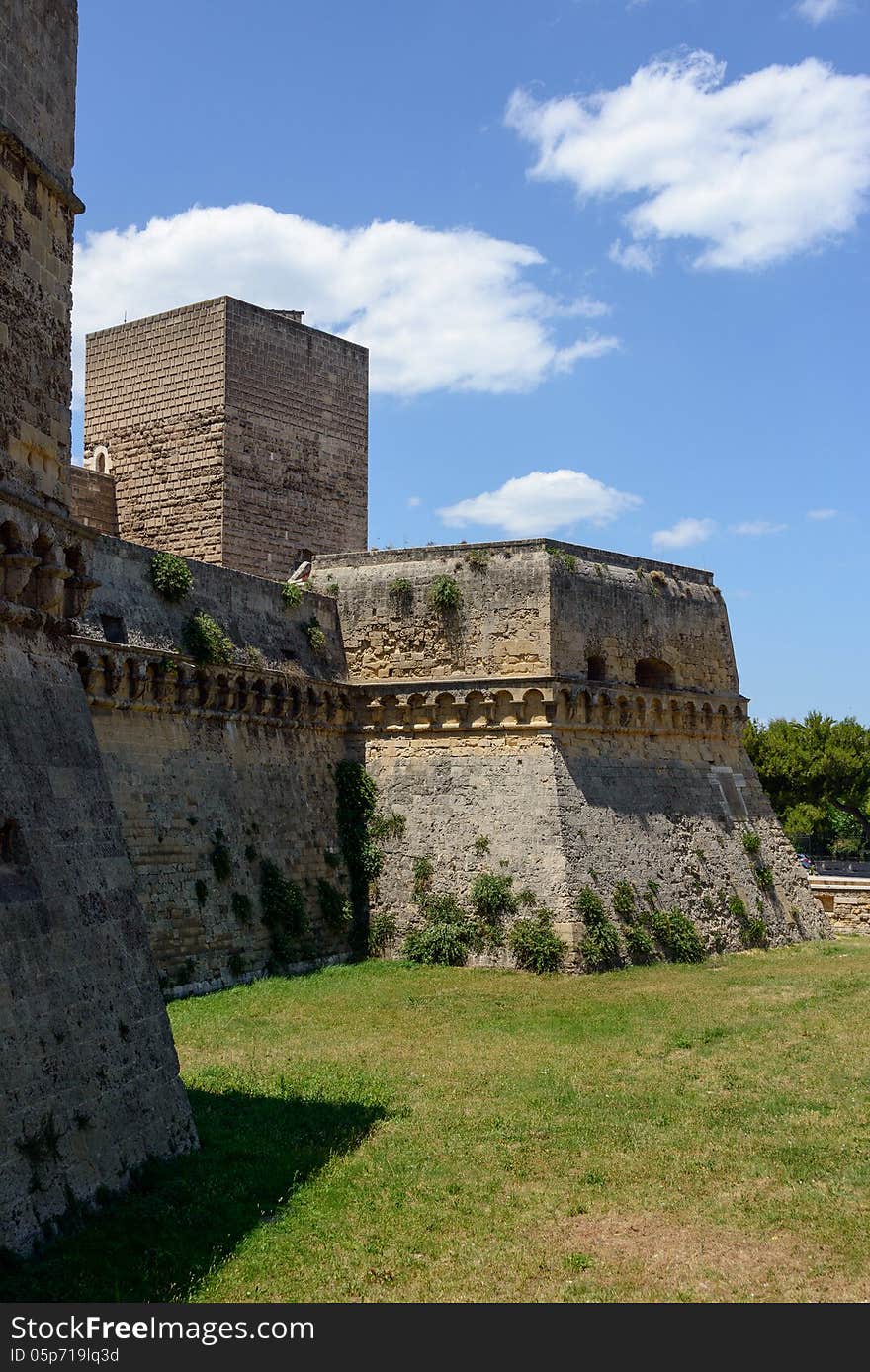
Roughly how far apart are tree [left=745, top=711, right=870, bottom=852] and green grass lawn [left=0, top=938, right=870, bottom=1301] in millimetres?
30306

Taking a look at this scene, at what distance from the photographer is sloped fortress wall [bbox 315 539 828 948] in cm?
1975

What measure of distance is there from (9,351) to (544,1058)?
28.7 feet

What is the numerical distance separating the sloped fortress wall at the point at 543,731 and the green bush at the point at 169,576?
15.7ft

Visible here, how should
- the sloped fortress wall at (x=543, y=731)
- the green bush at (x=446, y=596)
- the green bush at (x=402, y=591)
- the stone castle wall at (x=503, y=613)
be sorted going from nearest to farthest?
Result: the sloped fortress wall at (x=543, y=731) → the stone castle wall at (x=503, y=613) → the green bush at (x=446, y=596) → the green bush at (x=402, y=591)

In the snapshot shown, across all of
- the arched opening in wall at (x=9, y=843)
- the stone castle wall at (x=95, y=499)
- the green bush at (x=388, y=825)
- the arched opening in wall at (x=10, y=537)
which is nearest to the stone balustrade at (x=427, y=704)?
the green bush at (x=388, y=825)

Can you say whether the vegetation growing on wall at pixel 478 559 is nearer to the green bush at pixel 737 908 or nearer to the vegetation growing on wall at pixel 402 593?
the vegetation growing on wall at pixel 402 593

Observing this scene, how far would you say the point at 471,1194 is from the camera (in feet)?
27.7

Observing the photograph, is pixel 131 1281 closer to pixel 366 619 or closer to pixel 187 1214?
pixel 187 1214

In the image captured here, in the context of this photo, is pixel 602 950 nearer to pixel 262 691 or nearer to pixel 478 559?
pixel 262 691

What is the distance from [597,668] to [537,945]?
5370 millimetres

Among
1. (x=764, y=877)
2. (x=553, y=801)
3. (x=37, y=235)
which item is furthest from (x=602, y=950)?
(x=37, y=235)

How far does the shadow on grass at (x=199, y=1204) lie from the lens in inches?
250

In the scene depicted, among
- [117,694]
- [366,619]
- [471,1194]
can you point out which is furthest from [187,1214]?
[366,619]

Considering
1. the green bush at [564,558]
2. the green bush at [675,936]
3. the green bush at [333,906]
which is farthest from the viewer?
the green bush at [564,558]
